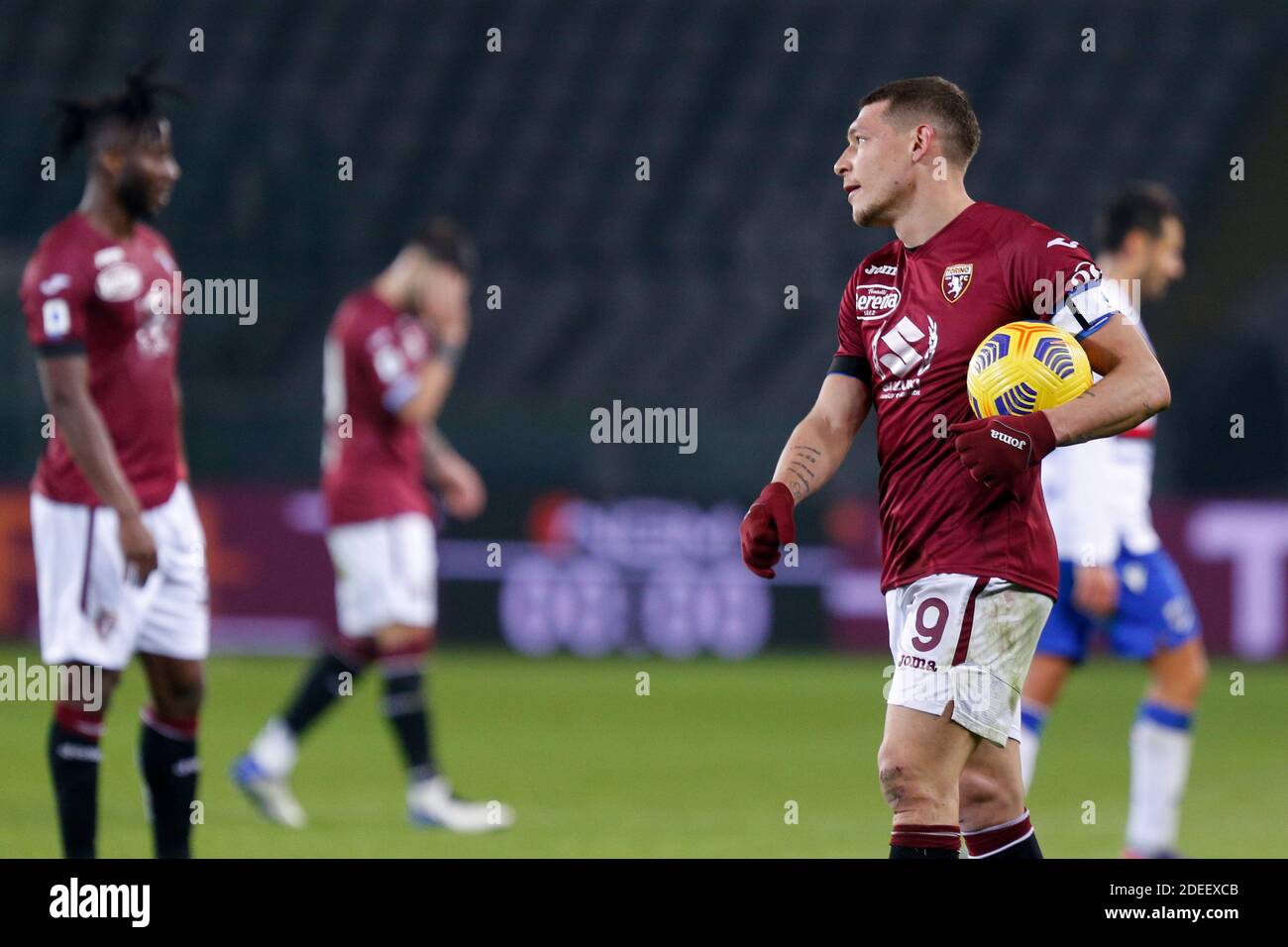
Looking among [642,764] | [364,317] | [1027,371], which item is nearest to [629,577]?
[642,764]

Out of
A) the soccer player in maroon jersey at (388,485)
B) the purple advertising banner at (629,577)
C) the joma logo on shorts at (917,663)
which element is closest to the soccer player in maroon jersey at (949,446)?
the joma logo on shorts at (917,663)

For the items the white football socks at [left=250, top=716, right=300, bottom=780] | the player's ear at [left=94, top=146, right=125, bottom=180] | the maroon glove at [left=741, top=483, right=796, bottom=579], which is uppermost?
the player's ear at [left=94, top=146, right=125, bottom=180]

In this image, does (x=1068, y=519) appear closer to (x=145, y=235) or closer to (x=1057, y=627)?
(x=1057, y=627)

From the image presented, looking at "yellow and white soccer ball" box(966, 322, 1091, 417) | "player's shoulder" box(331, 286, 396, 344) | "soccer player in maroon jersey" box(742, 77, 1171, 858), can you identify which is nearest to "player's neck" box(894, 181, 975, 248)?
"soccer player in maroon jersey" box(742, 77, 1171, 858)

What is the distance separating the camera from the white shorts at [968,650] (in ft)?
14.0

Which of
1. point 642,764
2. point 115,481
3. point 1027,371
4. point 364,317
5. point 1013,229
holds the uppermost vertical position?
point 364,317

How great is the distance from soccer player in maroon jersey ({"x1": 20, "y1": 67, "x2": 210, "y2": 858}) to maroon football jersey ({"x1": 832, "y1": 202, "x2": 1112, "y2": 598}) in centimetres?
211

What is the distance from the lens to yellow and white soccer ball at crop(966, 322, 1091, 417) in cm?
416

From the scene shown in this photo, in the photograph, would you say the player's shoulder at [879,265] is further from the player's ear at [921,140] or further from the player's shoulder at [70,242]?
the player's shoulder at [70,242]

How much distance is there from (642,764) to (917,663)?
4.72m

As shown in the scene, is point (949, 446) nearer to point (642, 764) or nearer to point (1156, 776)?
point (1156, 776)

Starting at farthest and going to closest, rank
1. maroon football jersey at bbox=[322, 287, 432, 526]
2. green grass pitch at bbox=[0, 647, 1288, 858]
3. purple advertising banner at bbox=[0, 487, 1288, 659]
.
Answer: purple advertising banner at bbox=[0, 487, 1288, 659] → maroon football jersey at bbox=[322, 287, 432, 526] → green grass pitch at bbox=[0, 647, 1288, 858]

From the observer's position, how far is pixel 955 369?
439 centimetres

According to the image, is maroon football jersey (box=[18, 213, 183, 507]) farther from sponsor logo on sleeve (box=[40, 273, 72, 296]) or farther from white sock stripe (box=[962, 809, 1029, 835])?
white sock stripe (box=[962, 809, 1029, 835])
